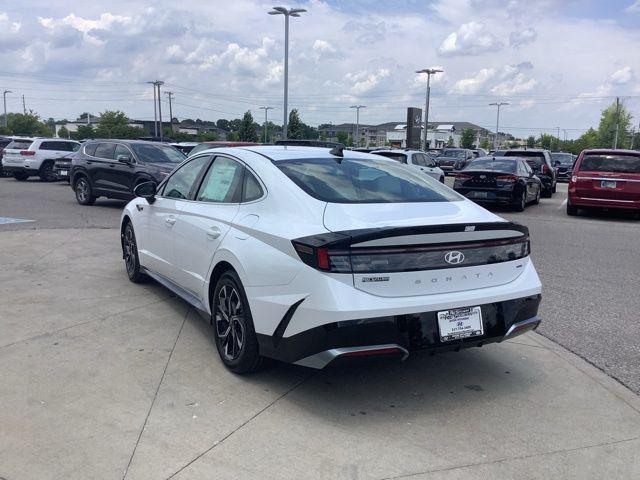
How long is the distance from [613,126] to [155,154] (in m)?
97.7

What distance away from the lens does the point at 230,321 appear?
14.1 feet

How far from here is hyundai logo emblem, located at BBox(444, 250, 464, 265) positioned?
3707 mm

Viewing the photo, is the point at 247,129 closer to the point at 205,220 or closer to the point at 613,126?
the point at 205,220

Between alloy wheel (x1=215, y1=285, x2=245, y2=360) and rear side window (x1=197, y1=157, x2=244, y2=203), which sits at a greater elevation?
rear side window (x1=197, y1=157, x2=244, y2=203)

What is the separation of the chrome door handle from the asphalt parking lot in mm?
934

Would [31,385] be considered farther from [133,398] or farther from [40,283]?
[40,283]

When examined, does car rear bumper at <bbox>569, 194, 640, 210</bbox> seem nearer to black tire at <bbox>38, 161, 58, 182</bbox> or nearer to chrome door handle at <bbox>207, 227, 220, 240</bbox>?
chrome door handle at <bbox>207, 227, 220, 240</bbox>

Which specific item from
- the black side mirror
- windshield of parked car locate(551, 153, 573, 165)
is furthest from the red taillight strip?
windshield of parked car locate(551, 153, 573, 165)

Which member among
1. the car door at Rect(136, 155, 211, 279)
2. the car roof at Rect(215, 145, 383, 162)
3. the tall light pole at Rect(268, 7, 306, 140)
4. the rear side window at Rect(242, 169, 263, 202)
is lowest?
the car door at Rect(136, 155, 211, 279)

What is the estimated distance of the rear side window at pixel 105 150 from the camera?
600 inches

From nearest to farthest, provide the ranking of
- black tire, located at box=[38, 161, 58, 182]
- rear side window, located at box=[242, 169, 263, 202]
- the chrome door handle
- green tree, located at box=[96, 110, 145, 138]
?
1. rear side window, located at box=[242, 169, 263, 202]
2. the chrome door handle
3. black tire, located at box=[38, 161, 58, 182]
4. green tree, located at box=[96, 110, 145, 138]

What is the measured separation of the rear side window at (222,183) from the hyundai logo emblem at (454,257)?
1.65m

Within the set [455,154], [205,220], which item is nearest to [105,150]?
[205,220]

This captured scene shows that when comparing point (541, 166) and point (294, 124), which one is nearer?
point (541, 166)
